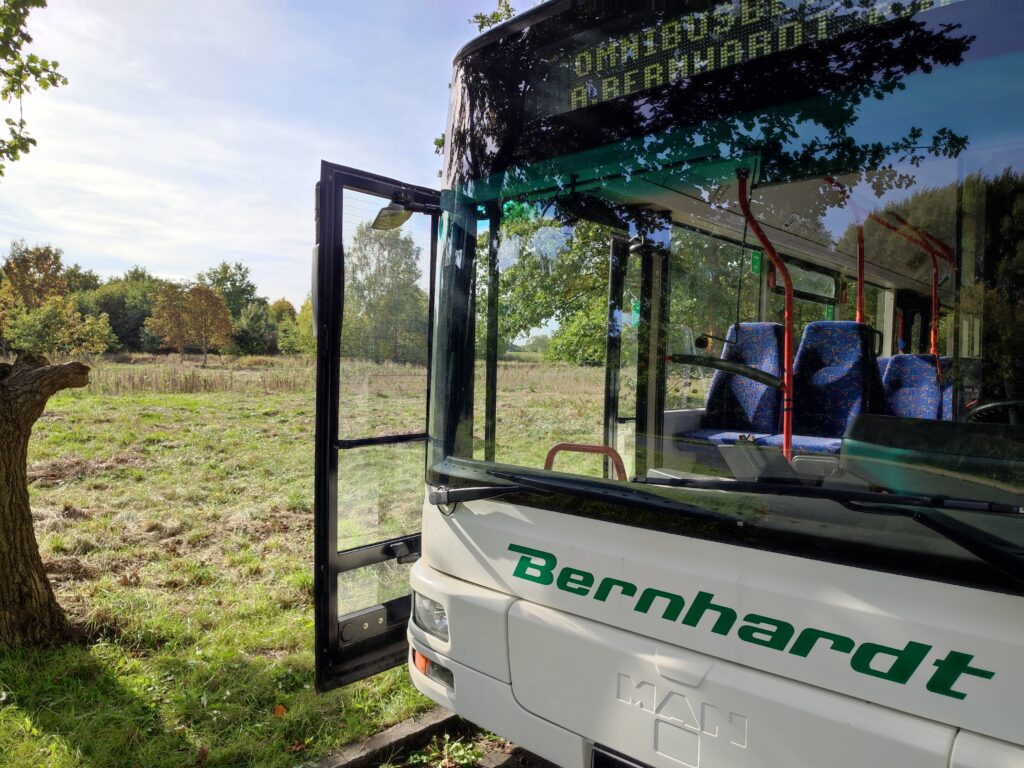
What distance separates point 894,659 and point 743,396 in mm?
903

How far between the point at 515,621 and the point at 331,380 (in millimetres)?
1223

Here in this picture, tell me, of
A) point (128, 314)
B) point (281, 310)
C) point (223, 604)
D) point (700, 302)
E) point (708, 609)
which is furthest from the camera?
point (281, 310)

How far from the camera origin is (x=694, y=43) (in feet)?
5.84

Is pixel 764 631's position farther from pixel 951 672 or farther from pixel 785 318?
pixel 785 318

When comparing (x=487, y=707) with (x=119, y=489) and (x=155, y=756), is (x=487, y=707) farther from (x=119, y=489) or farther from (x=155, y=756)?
(x=119, y=489)

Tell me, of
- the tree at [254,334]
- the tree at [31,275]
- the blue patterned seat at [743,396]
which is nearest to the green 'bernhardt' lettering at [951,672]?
the blue patterned seat at [743,396]

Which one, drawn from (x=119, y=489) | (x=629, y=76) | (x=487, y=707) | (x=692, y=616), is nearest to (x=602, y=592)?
(x=692, y=616)

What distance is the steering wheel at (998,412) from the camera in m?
1.45

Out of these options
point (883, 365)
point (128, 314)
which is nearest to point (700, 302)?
point (883, 365)

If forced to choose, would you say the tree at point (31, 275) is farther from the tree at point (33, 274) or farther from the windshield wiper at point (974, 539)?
the windshield wiper at point (974, 539)

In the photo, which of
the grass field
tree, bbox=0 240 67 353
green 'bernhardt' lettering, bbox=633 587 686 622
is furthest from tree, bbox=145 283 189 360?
green 'bernhardt' lettering, bbox=633 587 686 622

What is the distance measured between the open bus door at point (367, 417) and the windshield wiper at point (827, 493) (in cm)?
139

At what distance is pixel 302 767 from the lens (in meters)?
2.74

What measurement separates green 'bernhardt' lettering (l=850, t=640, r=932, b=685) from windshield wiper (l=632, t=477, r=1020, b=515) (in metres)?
0.29
